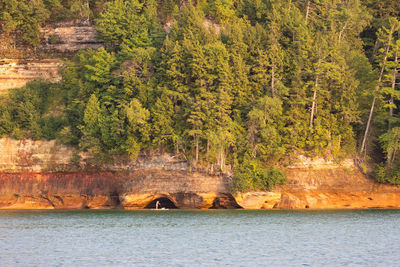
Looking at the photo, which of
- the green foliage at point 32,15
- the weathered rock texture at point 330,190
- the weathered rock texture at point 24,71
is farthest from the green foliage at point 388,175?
the green foliage at point 32,15

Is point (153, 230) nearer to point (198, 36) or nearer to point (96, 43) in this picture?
point (198, 36)

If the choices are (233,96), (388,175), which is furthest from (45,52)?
(388,175)

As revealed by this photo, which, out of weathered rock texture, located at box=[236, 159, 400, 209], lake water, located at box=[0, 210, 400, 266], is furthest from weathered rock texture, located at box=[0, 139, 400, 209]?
lake water, located at box=[0, 210, 400, 266]

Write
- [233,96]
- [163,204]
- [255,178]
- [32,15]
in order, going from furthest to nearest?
1. [32,15]
2. [163,204]
3. [233,96]
4. [255,178]

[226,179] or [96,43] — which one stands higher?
[96,43]

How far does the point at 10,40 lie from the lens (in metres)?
68.9

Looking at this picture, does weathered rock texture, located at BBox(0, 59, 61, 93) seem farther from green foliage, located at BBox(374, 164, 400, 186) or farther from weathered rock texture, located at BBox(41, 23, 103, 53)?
green foliage, located at BBox(374, 164, 400, 186)

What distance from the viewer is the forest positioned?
178 ft

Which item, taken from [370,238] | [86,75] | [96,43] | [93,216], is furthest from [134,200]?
[370,238]

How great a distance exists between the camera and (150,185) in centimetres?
5459

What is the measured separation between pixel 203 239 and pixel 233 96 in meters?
25.0

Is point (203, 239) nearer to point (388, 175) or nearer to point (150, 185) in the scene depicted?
point (150, 185)

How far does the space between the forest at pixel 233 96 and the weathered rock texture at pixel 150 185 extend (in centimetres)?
115

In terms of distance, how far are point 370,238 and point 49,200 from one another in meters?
34.9
